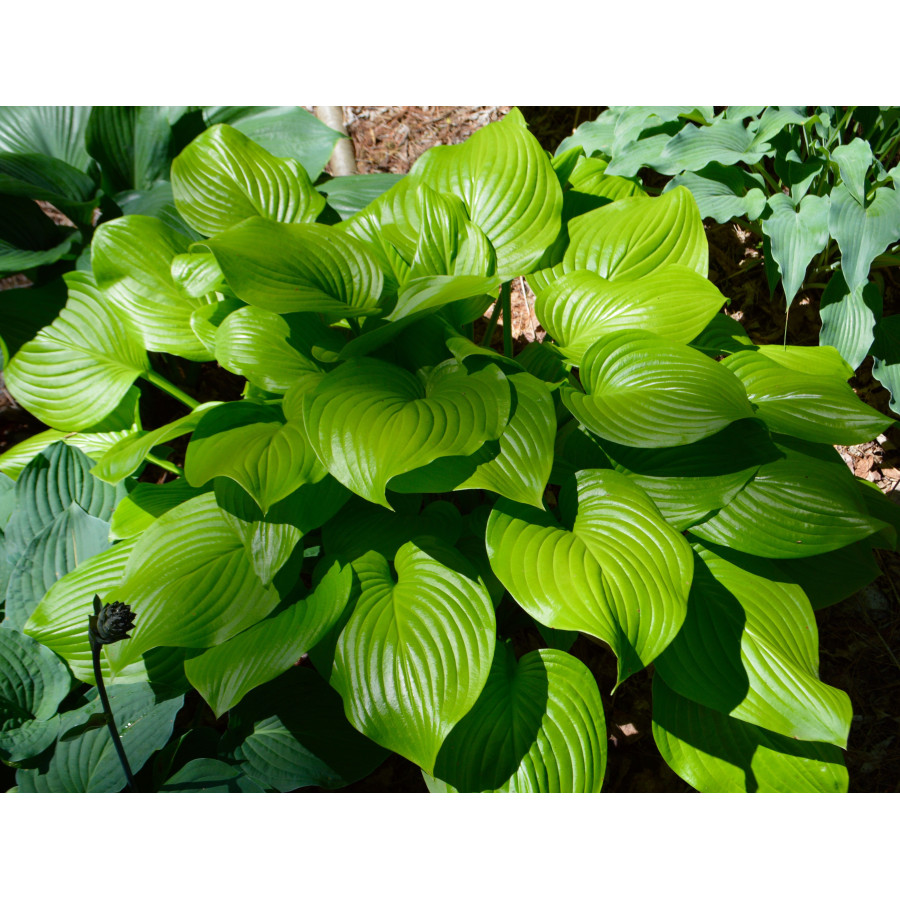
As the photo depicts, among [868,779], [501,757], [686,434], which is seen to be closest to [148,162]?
[686,434]

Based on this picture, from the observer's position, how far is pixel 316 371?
1589 mm

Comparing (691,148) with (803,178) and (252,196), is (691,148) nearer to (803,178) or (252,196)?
(803,178)

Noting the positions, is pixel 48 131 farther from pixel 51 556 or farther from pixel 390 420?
pixel 390 420

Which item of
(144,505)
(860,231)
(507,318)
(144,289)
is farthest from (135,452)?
(860,231)

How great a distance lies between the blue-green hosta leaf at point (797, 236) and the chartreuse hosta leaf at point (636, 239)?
27 cm

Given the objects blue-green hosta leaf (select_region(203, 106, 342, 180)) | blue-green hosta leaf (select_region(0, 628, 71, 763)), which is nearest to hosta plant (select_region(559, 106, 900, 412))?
blue-green hosta leaf (select_region(203, 106, 342, 180))

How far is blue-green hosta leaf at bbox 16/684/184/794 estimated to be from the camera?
1.36 meters

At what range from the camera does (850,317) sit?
6.11 ft

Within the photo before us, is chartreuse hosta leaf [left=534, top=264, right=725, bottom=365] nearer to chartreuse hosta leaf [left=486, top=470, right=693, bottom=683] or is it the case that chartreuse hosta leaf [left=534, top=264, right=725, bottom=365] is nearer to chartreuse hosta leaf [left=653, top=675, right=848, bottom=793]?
chartreuse hosta leaf [left=486, top=470, right=693, bottom=683]

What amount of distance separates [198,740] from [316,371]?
0.85m

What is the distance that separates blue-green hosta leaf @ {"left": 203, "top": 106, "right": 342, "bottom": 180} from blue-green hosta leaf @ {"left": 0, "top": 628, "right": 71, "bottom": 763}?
1.55 meters

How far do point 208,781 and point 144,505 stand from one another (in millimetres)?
606

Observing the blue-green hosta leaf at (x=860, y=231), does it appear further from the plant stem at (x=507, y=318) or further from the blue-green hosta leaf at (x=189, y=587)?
the blue-green hosta leaf at (x=189, y=587)

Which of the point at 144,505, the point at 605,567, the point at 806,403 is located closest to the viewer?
the point at 605,567
